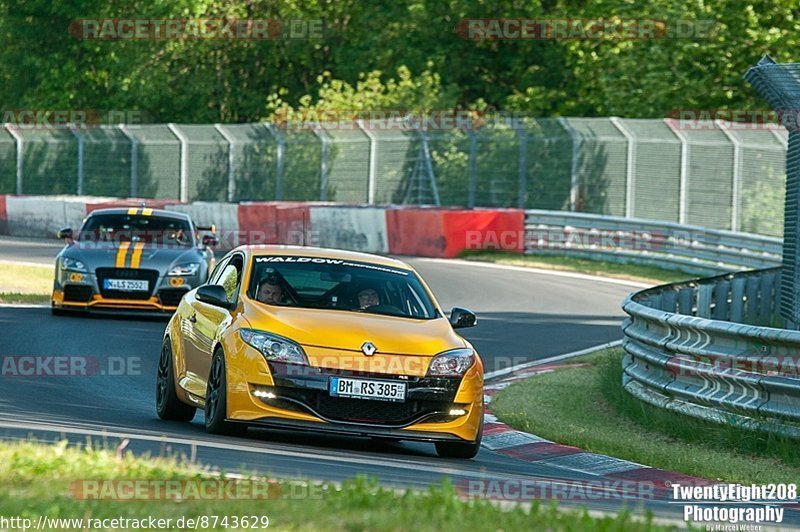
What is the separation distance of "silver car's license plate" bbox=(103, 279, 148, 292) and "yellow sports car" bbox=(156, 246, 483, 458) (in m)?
8.18

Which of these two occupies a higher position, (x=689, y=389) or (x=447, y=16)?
(x=447, y=16)

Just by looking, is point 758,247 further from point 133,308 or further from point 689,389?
point 689,389

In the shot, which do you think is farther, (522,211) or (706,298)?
(522,211)

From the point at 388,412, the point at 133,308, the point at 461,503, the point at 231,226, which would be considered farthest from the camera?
the point at 231,226

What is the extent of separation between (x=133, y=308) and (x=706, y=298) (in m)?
7.06

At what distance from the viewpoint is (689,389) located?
1249cm

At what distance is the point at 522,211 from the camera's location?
34.6 meters

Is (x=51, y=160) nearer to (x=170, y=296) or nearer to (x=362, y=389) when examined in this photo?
(x=170, y=296)

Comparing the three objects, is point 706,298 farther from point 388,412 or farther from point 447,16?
point 447,16

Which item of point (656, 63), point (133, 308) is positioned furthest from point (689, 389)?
point (656, 63)

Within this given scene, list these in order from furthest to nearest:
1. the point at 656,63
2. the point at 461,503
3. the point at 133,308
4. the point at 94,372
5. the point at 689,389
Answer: the point at 656,63 → the point at 133,308 → the point at 94,372 → the point at 689,389 → the point at 461,503

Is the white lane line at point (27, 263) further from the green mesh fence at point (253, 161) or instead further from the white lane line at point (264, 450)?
the white lane line at point (264, 450)

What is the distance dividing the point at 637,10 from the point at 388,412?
118ft

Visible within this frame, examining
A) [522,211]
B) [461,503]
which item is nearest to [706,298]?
[461,503]
